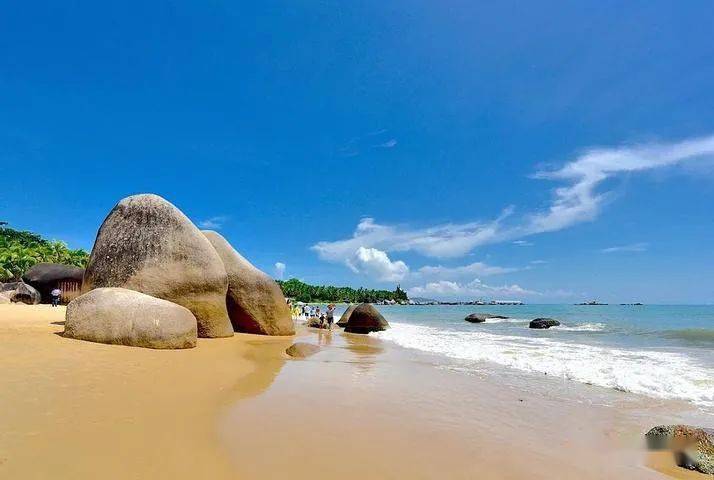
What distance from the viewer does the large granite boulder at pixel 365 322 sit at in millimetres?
26781

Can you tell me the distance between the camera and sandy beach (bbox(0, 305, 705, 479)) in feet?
12.2

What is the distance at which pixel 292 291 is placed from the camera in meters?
117

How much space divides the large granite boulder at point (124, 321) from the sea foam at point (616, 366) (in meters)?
8.55

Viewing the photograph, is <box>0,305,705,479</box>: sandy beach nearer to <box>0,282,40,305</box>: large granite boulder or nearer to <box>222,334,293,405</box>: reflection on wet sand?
<box>222,334,293,405</box>: reflection on wet sand

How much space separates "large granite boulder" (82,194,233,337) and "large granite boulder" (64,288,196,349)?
215 centimetres

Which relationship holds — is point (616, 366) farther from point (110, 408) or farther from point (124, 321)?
point (124, 321)

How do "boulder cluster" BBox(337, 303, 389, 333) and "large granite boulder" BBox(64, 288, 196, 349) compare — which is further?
"boulder cluster" BBox(337, 303, 389, 333)

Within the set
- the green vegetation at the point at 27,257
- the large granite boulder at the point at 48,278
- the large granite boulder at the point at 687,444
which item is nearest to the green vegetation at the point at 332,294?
the green vegetation at the point at 27,257

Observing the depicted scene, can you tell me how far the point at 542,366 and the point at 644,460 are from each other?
7.18m

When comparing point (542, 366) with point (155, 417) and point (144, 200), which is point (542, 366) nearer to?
point (155, 417)

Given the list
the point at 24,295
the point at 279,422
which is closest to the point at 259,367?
the point at 279,422

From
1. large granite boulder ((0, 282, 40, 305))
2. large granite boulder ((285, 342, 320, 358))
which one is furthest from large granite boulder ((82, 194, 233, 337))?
large granite boulder ((0, 282, 40, 305))

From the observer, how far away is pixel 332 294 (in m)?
135

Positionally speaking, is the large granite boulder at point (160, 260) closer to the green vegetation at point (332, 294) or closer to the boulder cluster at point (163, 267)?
the boulder cluster at point (163, 267)
